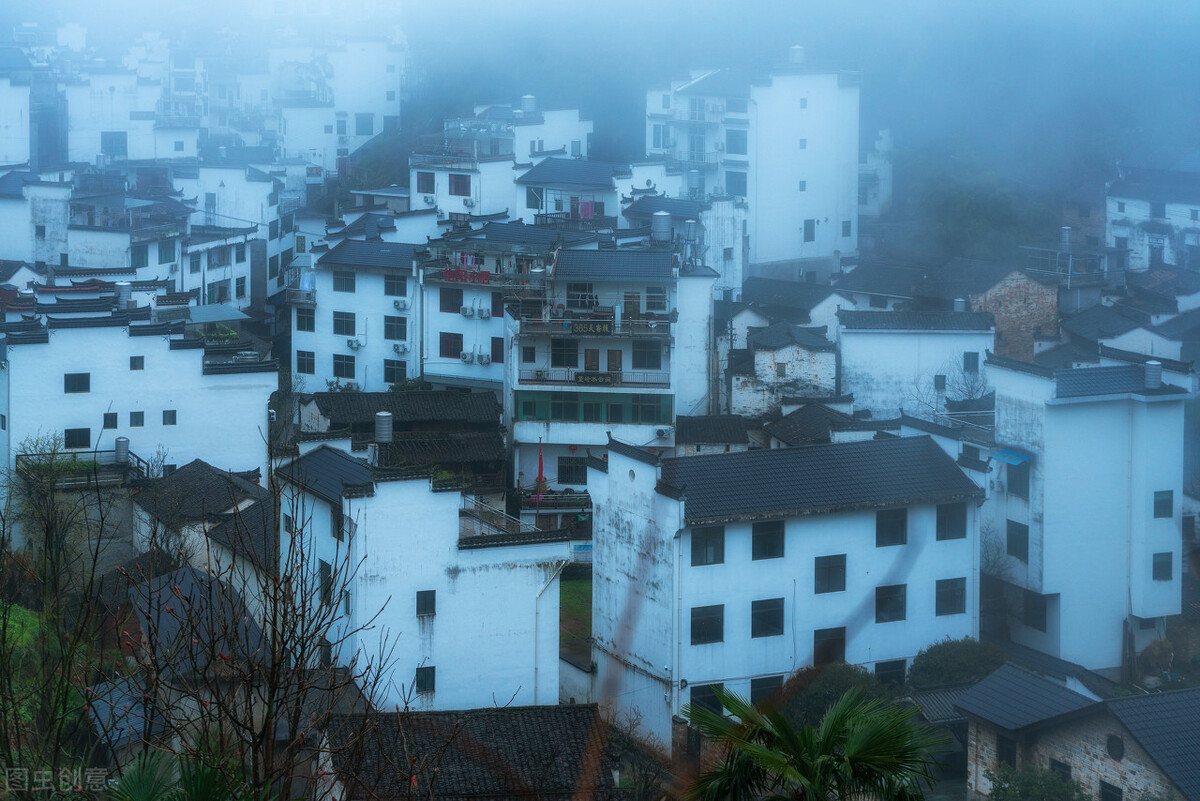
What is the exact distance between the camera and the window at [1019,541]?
920 cm

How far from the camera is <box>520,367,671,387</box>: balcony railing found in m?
11.7

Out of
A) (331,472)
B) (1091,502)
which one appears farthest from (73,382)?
(1091,502)

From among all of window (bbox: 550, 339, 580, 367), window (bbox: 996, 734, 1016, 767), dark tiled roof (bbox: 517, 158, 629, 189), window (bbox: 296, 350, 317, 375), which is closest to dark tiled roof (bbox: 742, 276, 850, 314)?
dark tiled roof (bbox: 517, 158, 629, 189)

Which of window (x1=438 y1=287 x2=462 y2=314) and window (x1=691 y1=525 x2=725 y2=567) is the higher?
window (x1=438 y1=287 x2=462 y2=314)

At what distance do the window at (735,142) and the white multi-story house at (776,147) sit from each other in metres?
0.01

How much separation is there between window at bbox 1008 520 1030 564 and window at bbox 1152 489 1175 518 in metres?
0.77

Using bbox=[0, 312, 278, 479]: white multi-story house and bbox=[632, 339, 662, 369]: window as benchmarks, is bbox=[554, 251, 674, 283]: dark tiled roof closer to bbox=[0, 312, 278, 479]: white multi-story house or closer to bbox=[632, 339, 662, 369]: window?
bbox=[632, 339, 662, 369]: window

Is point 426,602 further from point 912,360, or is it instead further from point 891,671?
point 912,360

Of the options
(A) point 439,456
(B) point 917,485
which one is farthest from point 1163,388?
(A) point 439,456

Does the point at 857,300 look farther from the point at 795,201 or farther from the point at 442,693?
the point at 442,693

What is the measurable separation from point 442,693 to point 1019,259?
935 centimetres

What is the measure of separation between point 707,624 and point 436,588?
145 cm

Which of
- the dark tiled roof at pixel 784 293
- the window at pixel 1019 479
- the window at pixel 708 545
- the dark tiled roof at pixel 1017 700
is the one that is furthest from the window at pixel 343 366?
the dark tiled roof at pixel 1017 700

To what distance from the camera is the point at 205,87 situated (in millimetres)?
23328
